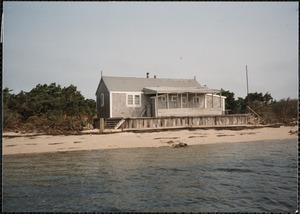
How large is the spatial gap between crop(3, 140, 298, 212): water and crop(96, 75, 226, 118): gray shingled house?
57.8 ft

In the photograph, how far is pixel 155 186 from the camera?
6.29 meters

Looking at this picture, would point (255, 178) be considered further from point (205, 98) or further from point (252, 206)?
point (205, 98)

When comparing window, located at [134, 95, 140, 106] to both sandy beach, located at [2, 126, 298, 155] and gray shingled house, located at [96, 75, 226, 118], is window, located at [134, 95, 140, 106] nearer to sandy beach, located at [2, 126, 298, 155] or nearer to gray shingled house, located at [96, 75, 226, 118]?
gray shingled house, located at [96, 75, 226, 118]

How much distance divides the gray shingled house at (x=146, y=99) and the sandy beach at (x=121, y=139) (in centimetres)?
675

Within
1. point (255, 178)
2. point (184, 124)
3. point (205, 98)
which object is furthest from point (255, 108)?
point (255, 178)

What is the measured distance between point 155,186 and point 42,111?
21.8 meters

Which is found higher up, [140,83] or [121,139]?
[140,83]

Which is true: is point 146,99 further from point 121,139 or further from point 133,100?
point 121,139

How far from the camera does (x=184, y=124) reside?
23.8 meters

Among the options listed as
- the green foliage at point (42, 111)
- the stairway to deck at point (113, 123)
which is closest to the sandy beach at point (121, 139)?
the stairway to deck at point (113, 123)

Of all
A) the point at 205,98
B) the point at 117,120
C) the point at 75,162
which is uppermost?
the point at 205,98

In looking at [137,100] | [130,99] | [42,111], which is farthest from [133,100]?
[42,111]

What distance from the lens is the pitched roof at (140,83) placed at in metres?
28.3

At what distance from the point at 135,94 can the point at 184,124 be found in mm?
7524
